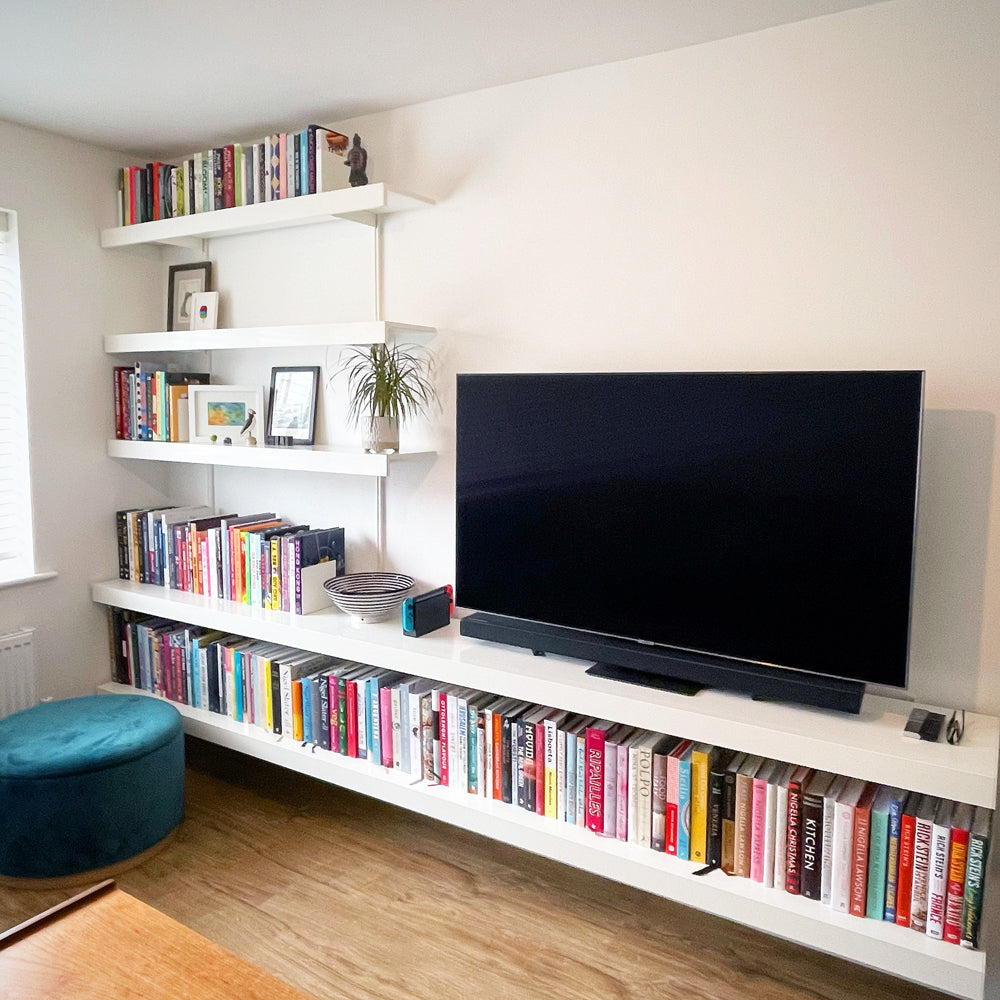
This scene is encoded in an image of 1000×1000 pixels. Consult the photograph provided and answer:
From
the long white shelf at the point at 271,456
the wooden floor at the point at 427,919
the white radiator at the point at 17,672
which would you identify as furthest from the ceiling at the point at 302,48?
the wooden floor at the point at 427,919

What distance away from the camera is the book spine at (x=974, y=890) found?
1.77m

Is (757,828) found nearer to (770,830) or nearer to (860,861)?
(770,830)

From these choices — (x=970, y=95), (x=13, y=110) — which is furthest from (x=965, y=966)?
(x=13, y=110)

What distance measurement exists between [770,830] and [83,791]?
5.94 feet

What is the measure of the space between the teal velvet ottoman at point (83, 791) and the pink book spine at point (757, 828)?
1.68 metres

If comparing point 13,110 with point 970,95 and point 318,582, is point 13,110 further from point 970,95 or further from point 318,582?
point 970,95

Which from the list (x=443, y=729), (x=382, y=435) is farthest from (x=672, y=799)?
(x=382, y=435)

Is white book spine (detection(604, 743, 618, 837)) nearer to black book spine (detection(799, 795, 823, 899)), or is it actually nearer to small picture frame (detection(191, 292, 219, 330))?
black book spine (detection(799, 795, 823, 899))

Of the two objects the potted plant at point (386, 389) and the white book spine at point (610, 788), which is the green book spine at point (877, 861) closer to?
the white book spine at point (610, 788)

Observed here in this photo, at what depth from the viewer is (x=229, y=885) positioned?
2.47 m

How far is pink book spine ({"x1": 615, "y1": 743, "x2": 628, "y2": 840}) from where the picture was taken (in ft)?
7.22

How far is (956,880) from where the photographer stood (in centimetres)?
180

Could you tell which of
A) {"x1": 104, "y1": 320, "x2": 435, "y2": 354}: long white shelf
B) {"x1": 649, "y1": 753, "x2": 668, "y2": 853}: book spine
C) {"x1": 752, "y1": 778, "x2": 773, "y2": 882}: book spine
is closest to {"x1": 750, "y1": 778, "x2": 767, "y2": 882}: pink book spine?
{"x1": 752, "y1": 778, "x2": 773, "y2": 882}: book spine

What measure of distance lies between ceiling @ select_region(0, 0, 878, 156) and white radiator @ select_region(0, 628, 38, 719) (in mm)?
1734
